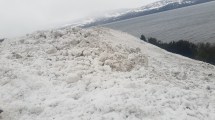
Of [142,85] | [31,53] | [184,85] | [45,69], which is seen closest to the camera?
[142,85]

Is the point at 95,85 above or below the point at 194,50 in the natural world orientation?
above

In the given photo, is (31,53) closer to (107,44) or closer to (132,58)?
(107,44)

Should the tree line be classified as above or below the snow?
below

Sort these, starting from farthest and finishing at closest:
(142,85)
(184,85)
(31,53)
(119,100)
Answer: (31,53), (184,85), (142,85), (119,100)

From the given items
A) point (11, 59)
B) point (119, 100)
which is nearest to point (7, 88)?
point (11, 59)

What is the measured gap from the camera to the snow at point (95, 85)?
1098 centimetres

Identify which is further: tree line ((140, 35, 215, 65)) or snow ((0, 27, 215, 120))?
tree line ((140, 35, 215, 65))

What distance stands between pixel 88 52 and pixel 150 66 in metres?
2.80

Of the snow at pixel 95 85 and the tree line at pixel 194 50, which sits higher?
the snow at pixel 95 85

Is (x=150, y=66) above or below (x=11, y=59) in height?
below

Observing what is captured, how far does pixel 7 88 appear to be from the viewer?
13422 millimetres

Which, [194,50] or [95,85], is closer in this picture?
[95,85]

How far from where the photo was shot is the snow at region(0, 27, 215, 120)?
11.0 m

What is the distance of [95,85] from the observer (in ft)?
41.9
